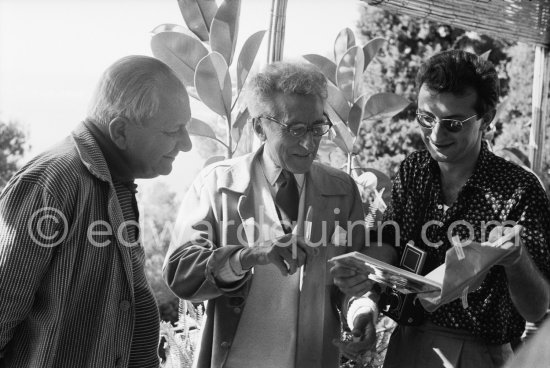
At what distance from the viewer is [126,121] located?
7.14 ft

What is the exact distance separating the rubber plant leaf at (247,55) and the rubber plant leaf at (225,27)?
0.07m

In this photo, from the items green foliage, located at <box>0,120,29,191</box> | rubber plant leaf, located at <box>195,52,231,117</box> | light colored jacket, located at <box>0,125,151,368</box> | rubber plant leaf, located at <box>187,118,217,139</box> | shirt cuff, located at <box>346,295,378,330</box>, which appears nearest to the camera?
light colored jacket, located at <box>0,125,151,368</box>

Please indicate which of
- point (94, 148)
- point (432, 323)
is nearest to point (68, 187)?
point (94, 148)

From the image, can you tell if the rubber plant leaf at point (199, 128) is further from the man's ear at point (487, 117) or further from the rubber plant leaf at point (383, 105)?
the man's ear at point (487, 117)

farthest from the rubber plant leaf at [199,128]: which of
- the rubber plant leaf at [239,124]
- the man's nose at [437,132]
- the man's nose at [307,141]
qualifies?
the man's nose at [437,132]

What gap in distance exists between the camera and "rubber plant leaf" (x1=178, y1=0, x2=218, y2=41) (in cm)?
392

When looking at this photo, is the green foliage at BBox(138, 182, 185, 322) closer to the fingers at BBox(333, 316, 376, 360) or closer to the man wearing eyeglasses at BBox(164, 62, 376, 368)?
the man wearing eyeglasses at BBox(164, 62, 376, 368)

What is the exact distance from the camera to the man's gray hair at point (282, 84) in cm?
257

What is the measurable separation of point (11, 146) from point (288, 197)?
6.49 m

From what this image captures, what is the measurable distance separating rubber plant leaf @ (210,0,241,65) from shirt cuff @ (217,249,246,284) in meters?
1.74

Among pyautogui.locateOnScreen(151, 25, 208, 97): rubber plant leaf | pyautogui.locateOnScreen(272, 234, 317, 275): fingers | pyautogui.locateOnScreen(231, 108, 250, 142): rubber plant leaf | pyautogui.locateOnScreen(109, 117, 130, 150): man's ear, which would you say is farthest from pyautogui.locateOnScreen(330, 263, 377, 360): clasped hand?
pyautogui.locateOnScreen(151, 25, 208, 97): rubber plant leaf

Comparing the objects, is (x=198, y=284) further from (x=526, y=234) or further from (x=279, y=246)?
(x=526, y=234)

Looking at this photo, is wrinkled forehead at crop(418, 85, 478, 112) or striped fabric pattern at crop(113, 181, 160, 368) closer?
striped fabric pattern at crop(113, 181, 160, 368)

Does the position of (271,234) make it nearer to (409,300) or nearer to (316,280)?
(316,280)
